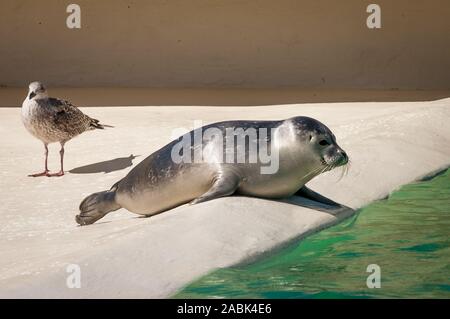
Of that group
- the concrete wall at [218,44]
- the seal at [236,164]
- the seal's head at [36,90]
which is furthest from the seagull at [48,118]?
the concrete wall at [218,44]

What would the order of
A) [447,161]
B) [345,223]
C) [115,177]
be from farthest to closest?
[115,177] < [447,161] < [345,223]

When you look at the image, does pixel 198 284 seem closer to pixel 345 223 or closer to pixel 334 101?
pixel 345 223

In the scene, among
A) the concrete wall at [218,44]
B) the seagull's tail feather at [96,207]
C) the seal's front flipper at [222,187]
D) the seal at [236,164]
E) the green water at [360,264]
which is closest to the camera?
the green water at [360,264]

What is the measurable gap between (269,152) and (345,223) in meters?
0.56

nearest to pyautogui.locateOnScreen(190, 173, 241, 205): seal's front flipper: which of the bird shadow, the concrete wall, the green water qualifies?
the green water

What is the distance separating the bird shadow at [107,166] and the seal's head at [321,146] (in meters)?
2.40

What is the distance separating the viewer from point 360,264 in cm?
431

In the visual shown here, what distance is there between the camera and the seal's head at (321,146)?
4957mm

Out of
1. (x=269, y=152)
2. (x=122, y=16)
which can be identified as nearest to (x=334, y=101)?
(x=122, y=16)

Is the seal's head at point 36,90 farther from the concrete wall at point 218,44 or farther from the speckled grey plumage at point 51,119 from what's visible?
the concrete wall at point 218,44

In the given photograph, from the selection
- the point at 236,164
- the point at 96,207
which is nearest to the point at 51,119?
the point at 96,207

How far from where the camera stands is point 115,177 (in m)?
6.84

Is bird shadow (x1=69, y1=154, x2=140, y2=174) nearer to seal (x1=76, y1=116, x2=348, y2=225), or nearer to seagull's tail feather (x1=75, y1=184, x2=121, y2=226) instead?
seagull's tail feather (x1=75, y1=184, x2=121, y2=226)
